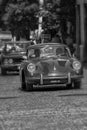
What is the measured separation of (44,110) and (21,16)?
39312mm

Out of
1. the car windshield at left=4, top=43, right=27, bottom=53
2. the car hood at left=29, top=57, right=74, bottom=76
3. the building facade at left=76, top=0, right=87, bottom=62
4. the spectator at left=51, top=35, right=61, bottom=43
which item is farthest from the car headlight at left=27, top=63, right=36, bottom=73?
the spectator at left=51, top=35, right=61, bottom=43

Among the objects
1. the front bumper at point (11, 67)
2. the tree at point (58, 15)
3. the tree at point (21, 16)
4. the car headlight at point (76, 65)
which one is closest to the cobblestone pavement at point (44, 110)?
the car headlight at point (76, 65)

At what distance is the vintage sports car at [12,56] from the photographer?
92.5 feet

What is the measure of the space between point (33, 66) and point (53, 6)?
24509 mm

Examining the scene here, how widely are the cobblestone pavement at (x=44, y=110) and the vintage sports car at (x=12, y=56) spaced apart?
10325 mm

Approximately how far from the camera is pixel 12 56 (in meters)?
28.4

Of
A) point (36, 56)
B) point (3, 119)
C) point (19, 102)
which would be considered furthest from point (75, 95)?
point (3, 119)

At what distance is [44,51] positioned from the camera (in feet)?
63.1

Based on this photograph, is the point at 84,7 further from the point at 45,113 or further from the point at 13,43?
the point at 45,113

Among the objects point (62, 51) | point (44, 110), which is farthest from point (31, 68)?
point (44, 110)

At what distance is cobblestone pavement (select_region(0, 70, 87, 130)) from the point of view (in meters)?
9.84

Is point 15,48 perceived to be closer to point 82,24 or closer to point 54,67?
point 54,67

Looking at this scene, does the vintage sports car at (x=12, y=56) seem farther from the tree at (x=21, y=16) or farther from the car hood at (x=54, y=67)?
the tree at (x=21, y=16)

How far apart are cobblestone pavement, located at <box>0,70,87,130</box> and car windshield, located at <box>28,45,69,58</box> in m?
1.61
